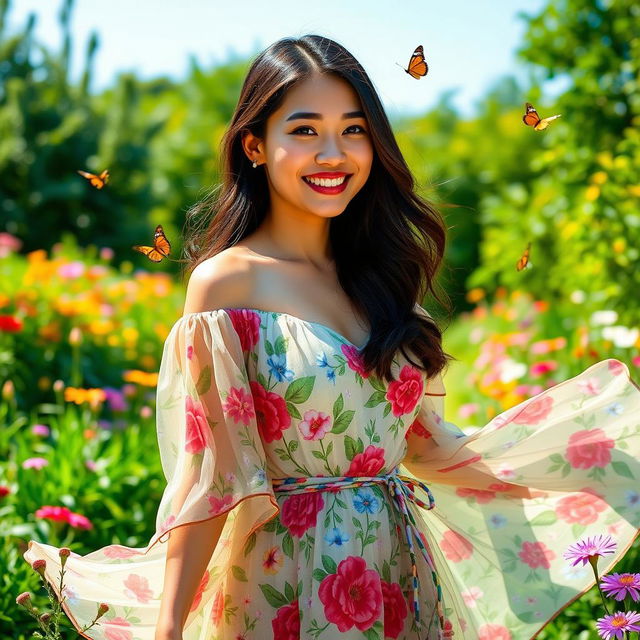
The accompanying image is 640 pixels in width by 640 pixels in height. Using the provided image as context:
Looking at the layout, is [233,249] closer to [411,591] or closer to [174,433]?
[174,433]

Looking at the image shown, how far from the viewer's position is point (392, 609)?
6.47 feet

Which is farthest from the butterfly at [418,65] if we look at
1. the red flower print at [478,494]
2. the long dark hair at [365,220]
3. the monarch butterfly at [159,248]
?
the red flower print at [478,494]

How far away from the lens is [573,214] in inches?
200

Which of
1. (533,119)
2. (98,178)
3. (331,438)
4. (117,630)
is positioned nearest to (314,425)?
(331,438)

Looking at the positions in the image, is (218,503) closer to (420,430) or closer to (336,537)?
(336,537)

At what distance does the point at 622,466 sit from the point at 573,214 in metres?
3.02

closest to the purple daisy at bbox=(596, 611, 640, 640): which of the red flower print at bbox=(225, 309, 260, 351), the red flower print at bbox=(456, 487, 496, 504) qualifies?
the red flower print at bbox=(456, 487, 496, 504)

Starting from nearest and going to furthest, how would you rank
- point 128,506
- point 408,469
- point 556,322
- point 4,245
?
point 408,469 → point 128,506 → point 556,322 → point 4,245

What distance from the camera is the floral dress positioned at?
188 cm

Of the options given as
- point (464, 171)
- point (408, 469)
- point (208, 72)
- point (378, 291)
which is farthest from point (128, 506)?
point (208, 72)

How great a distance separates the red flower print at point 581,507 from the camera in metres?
2.26

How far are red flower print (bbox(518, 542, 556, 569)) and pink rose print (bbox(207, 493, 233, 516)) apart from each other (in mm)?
828

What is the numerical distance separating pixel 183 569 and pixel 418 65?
3.73ft

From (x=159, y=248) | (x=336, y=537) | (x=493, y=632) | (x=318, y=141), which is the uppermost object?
(x=318, y=141)
